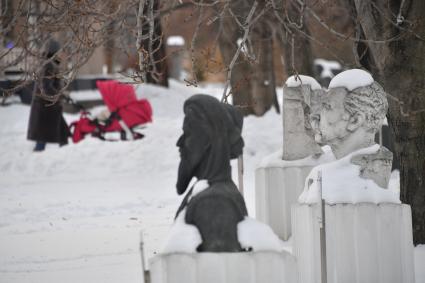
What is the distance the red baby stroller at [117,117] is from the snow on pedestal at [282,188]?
7.50m

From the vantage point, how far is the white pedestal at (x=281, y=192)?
1121 centimetres

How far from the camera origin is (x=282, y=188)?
11289mm

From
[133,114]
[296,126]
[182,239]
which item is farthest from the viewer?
[133,114]

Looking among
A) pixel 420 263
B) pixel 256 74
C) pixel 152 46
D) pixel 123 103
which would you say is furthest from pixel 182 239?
pixel 256 74

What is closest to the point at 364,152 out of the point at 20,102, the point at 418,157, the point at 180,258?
the point at 418,157

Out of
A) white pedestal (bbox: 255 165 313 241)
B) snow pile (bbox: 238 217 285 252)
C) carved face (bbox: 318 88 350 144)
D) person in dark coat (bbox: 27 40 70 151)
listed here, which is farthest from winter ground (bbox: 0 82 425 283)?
snow pile (bbox: 238 217 285 252)

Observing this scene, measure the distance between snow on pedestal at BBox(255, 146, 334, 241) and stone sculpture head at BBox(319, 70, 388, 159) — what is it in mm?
2924

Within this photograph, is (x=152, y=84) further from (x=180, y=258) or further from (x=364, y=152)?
(x=180, y=258)

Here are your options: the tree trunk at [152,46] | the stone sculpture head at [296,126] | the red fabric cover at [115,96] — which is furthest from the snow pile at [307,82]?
the red fabric cover at [115,96]

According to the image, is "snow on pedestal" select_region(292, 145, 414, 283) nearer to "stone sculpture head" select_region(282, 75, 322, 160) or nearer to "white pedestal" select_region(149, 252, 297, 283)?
"white pedestal" select_region(149, 252, 297, 283)

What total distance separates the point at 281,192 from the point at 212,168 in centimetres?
566

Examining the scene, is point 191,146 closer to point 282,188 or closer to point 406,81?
point 406,81

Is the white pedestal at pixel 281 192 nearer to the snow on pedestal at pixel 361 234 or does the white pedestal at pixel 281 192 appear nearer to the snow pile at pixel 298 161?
the snow pile at pixel 298 161

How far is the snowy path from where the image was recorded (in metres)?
10.3
